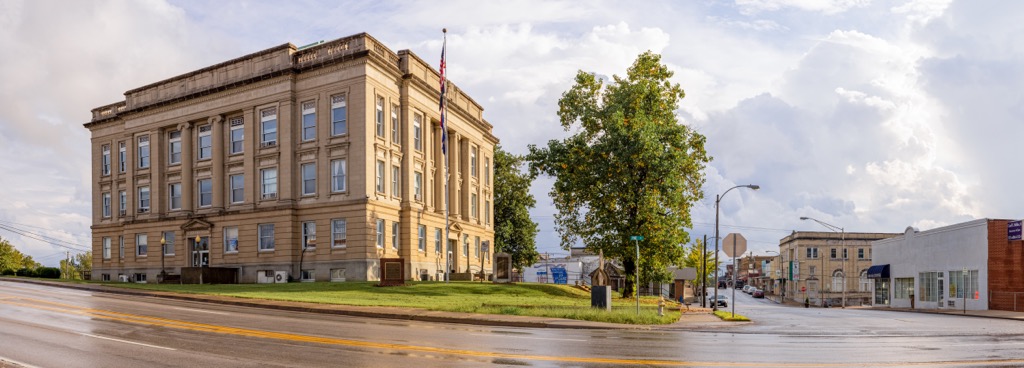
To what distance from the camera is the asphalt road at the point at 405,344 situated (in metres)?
14.0

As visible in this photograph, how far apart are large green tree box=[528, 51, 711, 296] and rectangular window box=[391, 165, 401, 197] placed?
1032cm

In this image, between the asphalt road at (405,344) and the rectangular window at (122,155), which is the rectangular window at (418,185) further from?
the asphalt road at (405,344)

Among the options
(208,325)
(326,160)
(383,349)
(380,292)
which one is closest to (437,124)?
(326,160)

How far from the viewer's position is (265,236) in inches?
2094

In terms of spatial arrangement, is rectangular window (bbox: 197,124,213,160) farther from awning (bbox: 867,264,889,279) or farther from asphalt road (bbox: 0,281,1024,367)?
awning (bbox: 867,264,889,279)

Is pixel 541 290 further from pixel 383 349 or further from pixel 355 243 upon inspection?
pixel 383 349

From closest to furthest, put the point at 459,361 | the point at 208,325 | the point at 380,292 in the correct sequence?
the point at 459,361
the point at 208,325
the point at 380,292

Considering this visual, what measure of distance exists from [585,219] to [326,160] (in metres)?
17.2

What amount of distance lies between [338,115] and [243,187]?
9845 millimetres

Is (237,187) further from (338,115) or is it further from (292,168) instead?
(338,115)

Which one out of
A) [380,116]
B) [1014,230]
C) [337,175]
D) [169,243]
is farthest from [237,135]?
[1014,230]

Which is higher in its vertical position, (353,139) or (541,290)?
(353,139)

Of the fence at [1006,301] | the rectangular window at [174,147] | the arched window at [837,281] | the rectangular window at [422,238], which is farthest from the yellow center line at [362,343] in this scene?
the arched window at [837,281]

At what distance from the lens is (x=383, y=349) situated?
1552 centimetres
